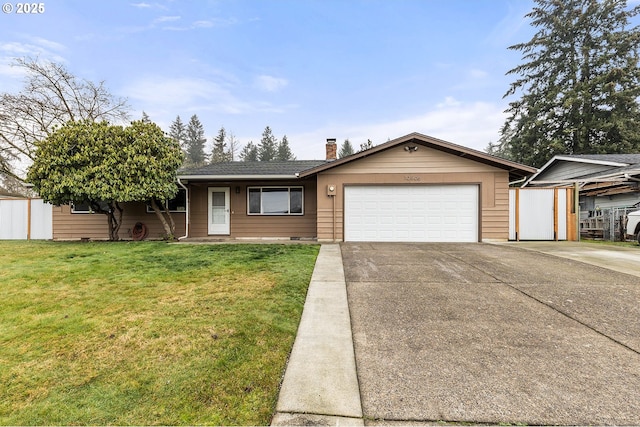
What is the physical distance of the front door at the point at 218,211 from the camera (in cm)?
1045

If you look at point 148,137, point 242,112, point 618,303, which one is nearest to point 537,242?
point 618,303

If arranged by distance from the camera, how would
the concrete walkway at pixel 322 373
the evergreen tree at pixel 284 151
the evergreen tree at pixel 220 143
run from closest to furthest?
the concrete walkway at pixel 322 373 → the evergreen tree at pixel 220 143 → the evergreen tree at pixel 284 151

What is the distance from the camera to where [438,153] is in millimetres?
8961

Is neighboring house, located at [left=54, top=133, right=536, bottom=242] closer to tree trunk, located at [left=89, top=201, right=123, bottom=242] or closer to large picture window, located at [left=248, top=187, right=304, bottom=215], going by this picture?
large picture window, located at [left=248, top=187, right=304, bottom=215]

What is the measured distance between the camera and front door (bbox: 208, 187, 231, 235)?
34.3ft

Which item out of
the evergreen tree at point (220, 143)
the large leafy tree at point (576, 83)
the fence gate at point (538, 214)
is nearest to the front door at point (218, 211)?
the fence gate at point (538, 214)

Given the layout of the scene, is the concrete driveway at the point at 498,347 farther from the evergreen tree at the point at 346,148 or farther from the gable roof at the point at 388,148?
the evergreen tree at the point at 346,148

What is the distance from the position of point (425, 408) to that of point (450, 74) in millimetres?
16602

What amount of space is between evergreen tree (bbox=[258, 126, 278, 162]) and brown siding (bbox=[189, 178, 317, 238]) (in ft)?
122

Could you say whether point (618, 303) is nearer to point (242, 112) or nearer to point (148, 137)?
point (148, 137)

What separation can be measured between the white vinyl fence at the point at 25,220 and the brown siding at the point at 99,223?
0.38 metres

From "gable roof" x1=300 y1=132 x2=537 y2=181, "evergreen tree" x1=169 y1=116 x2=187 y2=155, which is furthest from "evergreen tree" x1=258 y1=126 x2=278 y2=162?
"gable roof" x1=300 y1=132 x2=537 y2=181

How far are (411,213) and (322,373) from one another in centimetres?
772

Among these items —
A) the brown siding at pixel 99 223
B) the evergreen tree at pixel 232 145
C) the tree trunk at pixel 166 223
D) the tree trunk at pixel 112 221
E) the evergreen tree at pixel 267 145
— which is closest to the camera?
the tree trunk at pixel 166 223
